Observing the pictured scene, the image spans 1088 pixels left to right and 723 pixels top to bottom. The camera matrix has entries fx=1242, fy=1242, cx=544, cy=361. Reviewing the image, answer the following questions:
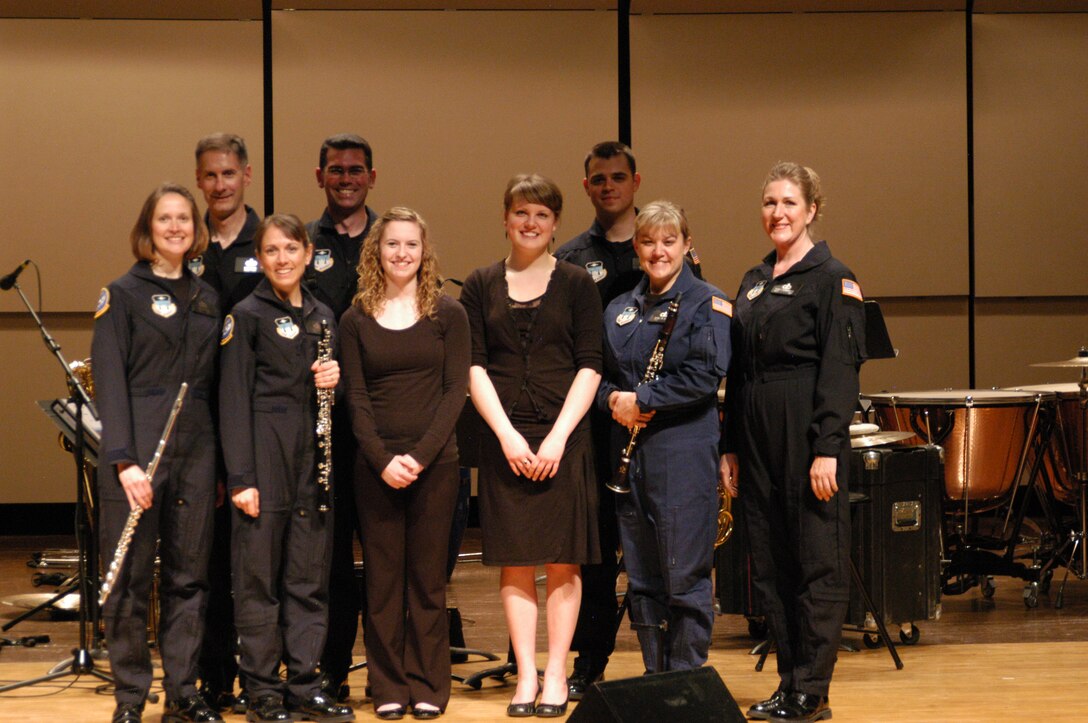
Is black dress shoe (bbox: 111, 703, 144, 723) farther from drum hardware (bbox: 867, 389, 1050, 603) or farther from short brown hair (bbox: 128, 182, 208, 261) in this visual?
drum hardware (bbox: 867, 389, 1050, 603)

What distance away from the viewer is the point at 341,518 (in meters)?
3.85

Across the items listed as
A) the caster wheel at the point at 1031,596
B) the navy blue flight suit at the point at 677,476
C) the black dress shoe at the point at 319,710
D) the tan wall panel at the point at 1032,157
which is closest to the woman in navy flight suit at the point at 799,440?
the navy blue flight suit at the point at 677,476

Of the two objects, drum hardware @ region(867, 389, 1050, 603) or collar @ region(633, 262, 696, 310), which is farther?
drum hardware @ region(867, 389, 1050, 603)

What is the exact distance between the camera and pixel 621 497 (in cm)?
375

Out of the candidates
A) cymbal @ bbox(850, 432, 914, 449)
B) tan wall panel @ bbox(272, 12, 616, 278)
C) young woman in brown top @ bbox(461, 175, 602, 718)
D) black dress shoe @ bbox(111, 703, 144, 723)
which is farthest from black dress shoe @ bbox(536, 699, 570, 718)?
tan wall panel @ bbox(272, 12, 616, 278)

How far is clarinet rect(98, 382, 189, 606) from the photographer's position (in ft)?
11.1

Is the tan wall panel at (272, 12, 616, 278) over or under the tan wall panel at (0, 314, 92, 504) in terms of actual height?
over

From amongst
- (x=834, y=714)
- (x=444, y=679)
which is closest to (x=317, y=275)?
(x=444, y=679)

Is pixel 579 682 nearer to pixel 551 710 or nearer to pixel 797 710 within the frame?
pixel 551 710

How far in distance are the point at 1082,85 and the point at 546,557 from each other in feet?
18.3

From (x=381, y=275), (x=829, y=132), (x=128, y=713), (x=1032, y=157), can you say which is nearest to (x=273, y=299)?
(x=381, y=275)

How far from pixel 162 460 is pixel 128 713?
2.32 feet

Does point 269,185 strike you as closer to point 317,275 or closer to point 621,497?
point 317,275

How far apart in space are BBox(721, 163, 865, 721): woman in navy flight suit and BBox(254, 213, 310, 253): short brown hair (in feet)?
4.42
